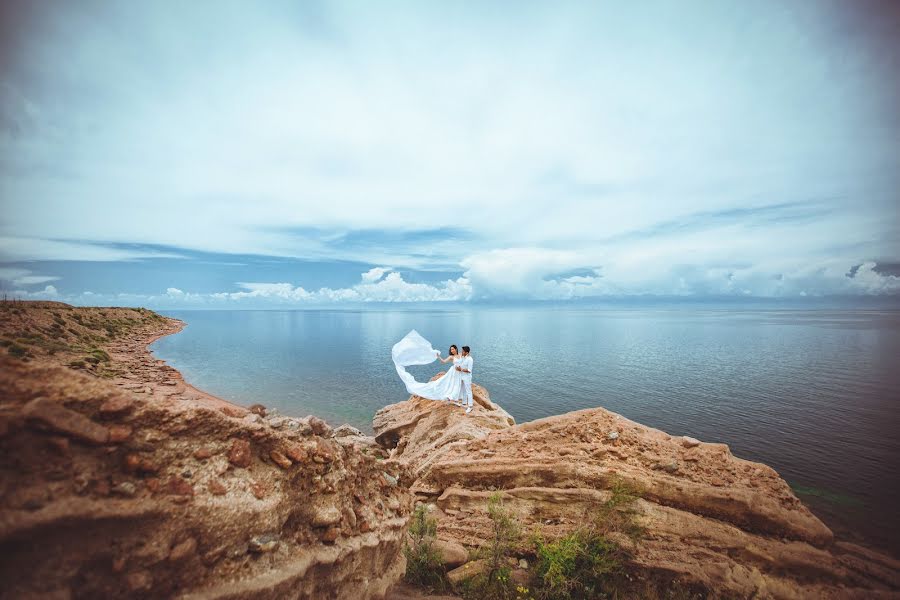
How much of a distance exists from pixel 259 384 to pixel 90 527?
3900 cm

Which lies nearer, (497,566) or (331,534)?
(331,534)

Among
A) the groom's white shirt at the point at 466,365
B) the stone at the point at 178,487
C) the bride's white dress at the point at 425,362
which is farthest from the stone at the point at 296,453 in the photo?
the bride's white dress at the point at 425,362

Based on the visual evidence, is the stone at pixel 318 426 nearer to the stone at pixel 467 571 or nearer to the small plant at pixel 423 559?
the small plant at pixel 423 559

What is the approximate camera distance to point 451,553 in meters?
8.45

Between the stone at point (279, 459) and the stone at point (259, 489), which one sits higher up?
the stone at point (279, 459)

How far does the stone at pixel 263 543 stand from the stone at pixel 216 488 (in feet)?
2.57

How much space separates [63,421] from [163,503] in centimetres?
148

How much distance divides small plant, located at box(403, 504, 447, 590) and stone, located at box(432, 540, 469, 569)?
13 cm

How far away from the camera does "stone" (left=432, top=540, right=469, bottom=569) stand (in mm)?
8336

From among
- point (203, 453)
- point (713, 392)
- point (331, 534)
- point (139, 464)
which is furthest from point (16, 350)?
point (713, 392)

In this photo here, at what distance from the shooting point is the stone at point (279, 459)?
18.9 feet

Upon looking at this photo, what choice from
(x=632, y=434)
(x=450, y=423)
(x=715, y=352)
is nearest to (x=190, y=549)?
(x=632, y=434)

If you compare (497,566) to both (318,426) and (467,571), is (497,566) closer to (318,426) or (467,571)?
(467,571)

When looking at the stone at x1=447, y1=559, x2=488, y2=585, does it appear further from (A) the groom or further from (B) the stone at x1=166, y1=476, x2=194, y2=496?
(A) the groom
